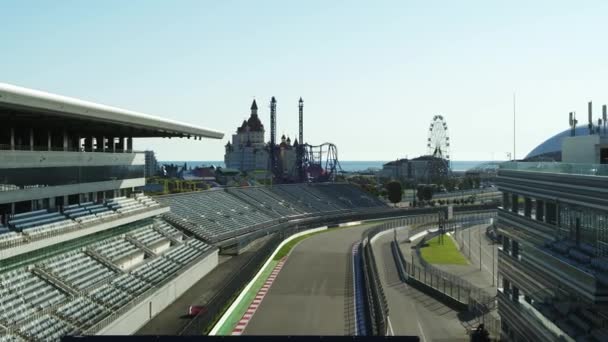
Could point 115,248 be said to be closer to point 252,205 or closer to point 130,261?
point 130,261

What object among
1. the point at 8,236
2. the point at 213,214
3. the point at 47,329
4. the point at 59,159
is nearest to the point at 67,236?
the point at 8,236

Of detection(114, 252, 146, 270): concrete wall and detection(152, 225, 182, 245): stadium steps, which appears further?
detection(152, 225, 182, 245): stadium steps

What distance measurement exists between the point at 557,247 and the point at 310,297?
16605 mm

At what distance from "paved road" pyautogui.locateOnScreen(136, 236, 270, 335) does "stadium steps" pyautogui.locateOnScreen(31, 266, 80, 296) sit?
3.42 meters

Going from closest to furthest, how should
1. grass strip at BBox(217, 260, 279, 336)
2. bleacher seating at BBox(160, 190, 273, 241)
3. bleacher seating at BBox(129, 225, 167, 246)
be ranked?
1. grass strip at BBox(217, 260, 279, 336)
2. bleacher seating at BBox(129, 225, 167, 246)
3. bleacher seating at BBox(160, 190, 273, 241)

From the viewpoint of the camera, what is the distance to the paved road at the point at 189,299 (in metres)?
26.0

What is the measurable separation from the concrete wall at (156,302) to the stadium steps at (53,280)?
2346 millimetres

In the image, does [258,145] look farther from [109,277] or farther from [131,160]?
[109,277]

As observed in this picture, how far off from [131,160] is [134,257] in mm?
8591

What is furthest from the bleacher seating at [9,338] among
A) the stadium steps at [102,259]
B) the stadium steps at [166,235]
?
the stadium steps at [166,235]

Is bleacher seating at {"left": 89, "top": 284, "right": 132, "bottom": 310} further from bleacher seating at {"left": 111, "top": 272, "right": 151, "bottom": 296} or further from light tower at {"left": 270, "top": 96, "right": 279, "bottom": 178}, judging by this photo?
light tower at {"left": 270, "top": 96, "right": 279, "bottom": 178}

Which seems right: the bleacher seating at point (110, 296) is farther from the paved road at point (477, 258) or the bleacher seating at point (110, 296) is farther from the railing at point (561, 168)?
the paved road at point (477, 258)

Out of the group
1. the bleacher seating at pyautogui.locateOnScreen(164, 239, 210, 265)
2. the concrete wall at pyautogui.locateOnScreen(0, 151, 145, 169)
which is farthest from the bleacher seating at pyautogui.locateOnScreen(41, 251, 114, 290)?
the bleacher seating at pyautogui.locateOnScreen(164, 239, 210, 265)

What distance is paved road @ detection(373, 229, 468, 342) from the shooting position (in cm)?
2512
